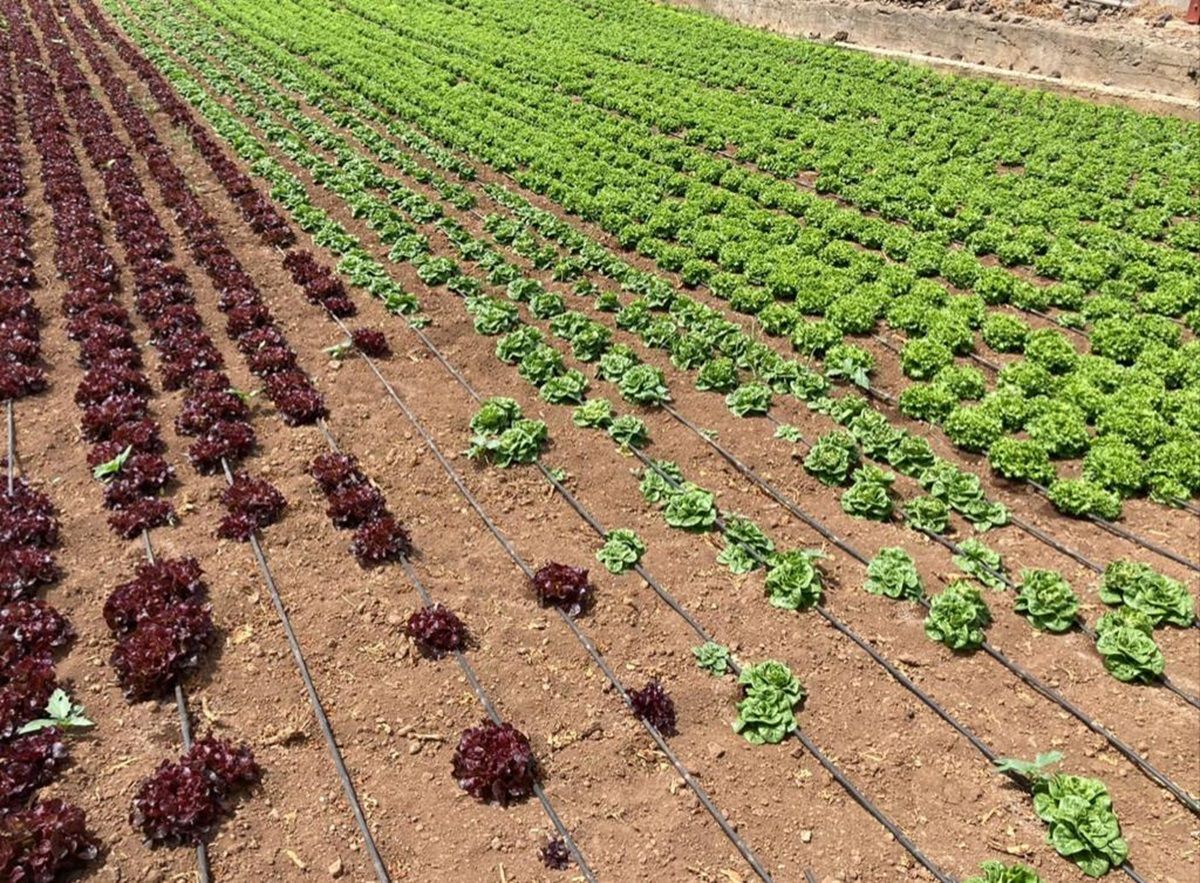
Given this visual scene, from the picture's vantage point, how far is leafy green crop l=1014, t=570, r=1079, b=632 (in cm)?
785

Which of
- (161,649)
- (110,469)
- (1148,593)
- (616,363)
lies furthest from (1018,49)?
(161,649)

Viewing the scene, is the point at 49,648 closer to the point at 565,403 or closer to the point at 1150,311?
the point at 565,403

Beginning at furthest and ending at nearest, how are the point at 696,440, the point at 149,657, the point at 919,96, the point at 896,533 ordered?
the point at 919,96
the point at 696,440
the point at 896,533
the point at 149,657

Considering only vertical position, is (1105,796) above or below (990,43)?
below

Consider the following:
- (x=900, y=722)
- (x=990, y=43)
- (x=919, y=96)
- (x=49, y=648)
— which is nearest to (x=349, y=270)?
(x=49, y=648)

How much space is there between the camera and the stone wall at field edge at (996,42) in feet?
80.4

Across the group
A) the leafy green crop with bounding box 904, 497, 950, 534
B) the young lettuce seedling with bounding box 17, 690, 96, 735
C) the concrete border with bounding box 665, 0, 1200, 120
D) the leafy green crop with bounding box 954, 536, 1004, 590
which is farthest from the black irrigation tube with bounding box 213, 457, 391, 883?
the concrete border with bounding box 665, 0, 1200, 120

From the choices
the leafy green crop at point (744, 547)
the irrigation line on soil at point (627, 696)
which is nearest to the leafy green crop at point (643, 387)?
the irrigation line on soil at point (627, 696)

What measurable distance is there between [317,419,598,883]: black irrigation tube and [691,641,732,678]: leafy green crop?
1852mm

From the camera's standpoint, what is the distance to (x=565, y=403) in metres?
11.4

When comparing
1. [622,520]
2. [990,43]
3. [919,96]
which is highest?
[990,43]

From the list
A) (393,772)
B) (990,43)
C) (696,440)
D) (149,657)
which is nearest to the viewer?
(393,772)

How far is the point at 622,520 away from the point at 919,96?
21732mm

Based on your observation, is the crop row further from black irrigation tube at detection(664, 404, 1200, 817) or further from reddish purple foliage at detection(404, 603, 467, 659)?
reddish purple foliage at detection(404, 603, 467, 659)
